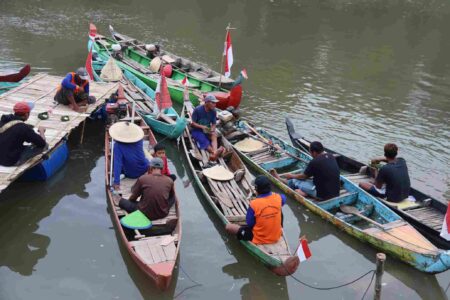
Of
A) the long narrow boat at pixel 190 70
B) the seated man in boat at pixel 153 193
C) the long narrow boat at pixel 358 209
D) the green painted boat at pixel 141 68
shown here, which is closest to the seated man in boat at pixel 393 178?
the long narrow boat at pixel 358 209

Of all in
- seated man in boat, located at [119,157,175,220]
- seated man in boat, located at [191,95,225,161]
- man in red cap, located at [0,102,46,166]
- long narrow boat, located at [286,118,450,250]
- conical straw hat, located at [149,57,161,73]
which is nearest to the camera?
seated man in boat, located at [119,157,175,220]

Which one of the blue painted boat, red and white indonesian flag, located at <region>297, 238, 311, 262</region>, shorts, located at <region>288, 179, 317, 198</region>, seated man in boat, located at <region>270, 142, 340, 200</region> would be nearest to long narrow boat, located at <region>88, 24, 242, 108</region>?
shorts, located at <region>288, 179, 317, 198</region>

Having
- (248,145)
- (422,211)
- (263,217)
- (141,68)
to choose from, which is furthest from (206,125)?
(141,68)

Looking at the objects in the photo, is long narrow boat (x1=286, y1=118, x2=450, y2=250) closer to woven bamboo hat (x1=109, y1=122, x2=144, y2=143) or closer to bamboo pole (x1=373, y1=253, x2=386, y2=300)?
bamboo pole (x1=373, y1=253, x2=386, y2=300)

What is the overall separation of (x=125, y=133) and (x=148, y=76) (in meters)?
7.39

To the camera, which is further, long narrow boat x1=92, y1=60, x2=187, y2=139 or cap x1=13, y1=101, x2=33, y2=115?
long narrow boat x1=92, y1=60, x2=187, y2=139

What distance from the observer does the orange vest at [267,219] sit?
7801 mm

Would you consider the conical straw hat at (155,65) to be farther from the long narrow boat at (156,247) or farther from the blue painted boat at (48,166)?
the long narrow boat at (156,247)

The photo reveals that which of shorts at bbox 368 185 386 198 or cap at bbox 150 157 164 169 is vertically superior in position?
cap at bbox 150 157 164 169

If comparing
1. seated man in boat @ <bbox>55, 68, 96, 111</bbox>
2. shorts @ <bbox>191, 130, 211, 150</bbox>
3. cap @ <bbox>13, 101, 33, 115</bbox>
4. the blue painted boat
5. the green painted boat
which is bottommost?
the blue painted boat

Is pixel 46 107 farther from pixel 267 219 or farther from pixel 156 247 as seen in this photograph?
pixel 267 219

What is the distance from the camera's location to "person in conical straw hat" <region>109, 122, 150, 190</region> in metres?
9.59

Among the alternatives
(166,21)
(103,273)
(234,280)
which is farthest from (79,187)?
(166,21)

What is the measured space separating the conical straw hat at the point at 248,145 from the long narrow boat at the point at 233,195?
0.53 meters
